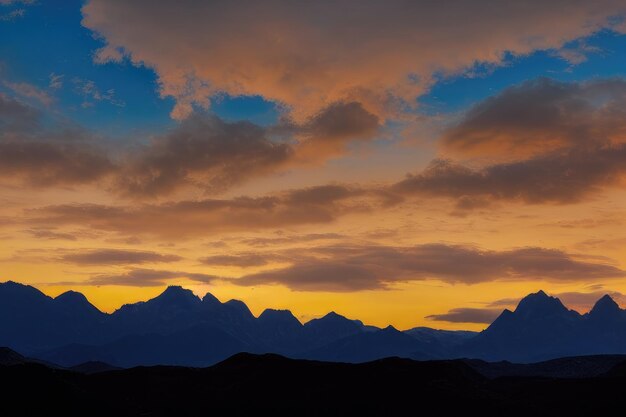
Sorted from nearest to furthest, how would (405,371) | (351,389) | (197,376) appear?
(351,389), (405,371), (197,376)

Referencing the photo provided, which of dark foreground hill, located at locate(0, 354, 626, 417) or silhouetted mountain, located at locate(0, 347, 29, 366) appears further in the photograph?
silhouetted mountain, located at locate(0, 347, 29, 366)

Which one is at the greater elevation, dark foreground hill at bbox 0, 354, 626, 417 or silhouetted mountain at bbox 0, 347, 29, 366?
silhouetted mountain at bbox 0, 347, 29, 366

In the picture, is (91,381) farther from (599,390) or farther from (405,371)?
(599,390)

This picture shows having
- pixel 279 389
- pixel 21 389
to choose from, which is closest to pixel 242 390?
pixel 279 389

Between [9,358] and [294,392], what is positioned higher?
[9,358]

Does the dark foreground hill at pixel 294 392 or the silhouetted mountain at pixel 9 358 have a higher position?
the silhouetted mountain at pixel 9 358

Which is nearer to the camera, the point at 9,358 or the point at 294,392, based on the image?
the point at 294,392

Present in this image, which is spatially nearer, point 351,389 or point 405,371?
point 351,389

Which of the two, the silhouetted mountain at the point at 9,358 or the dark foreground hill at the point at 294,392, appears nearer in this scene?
the dark foreground hill at the point at 294,392

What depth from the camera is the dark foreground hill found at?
3772 inches

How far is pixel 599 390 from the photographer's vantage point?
108 m

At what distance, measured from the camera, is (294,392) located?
347ft

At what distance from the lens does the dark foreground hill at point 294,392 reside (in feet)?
314

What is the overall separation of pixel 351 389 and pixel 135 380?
134 ft
